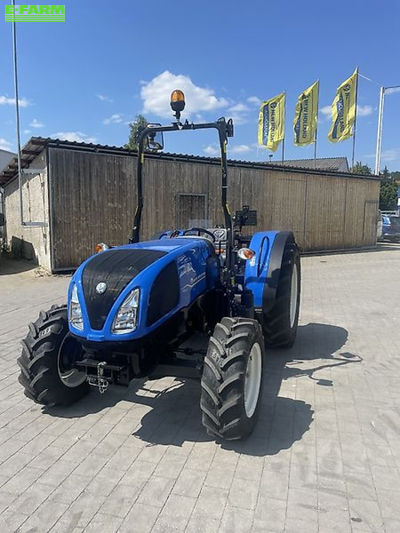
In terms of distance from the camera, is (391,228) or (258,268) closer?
(258,268)

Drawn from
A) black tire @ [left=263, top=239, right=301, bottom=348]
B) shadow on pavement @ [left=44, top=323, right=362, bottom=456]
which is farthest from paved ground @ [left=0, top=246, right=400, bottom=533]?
black tire @ [left=263, top=239, right=301, bottom=348]

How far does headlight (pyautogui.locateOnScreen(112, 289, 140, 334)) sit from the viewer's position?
280 centimetres

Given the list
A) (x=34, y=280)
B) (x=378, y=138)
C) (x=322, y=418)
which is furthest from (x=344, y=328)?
(x=378, y=138)

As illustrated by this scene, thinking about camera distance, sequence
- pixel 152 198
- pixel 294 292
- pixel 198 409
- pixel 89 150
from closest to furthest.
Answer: pixel 198 409
pixel 294 292
pixel 89 150
pixel 152 198

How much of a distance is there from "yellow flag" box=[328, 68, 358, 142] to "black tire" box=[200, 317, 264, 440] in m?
19.9

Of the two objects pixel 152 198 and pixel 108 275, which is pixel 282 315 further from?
→ pixel 152 198

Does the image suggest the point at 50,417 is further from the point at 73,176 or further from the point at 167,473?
the point at 73,176

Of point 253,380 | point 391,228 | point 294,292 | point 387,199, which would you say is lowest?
point 253,380

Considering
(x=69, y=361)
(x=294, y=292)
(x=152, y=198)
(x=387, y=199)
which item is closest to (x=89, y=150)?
(x=152, y=198)

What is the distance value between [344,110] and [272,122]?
3434 millimetres

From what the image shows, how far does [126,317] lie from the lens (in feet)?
9.23

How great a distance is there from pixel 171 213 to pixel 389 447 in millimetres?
10392

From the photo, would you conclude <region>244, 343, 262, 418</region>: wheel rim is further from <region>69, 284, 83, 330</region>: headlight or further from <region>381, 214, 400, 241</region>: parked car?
<region>381, 214, 400, 241</region>: parked car

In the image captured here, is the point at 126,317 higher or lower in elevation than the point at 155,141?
lower
